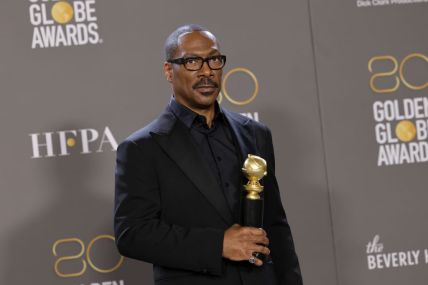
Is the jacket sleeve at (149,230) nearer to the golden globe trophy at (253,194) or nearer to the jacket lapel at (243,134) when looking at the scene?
the golden globe trophy at (253,194)

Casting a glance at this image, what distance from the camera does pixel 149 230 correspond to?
8.27 feet

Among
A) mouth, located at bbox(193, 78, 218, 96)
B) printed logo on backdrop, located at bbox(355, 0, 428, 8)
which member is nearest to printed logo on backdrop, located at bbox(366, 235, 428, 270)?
printed logo on backdrop, located at bbox(355, 0, 428, 8)

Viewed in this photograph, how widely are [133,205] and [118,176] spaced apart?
0.13m

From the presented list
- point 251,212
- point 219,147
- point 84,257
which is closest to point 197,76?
point 219,147

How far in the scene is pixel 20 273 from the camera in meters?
3.79

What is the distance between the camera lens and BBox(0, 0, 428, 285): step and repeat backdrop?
3.84 meters

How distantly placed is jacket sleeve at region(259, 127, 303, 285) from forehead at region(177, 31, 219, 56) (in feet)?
1.27

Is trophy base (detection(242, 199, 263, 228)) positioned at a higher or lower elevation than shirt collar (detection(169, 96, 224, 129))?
lower

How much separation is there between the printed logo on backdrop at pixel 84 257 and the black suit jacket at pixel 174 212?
4.18 ft

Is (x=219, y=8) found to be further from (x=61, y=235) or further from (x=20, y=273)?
(x=20, y=273)

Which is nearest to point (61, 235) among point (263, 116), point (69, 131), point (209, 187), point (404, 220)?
point (69, 131)

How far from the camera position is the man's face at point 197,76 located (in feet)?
8.77

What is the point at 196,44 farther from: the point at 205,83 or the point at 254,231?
the point at 254,231

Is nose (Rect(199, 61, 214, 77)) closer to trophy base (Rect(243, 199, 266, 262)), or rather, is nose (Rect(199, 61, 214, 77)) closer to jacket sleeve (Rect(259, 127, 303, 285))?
jacket sleeve (Rect(259, 127, 303, 285))
